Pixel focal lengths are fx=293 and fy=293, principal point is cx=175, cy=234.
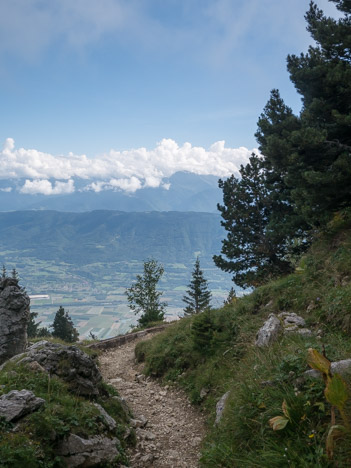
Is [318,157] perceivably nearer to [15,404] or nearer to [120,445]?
[120,445]

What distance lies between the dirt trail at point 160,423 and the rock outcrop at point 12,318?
3752 mm

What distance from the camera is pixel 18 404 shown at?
505 cm

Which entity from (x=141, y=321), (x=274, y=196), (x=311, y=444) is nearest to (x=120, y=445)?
(x=311, y=444)

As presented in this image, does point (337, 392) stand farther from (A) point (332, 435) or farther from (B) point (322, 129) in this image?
(B) point (322, 129)

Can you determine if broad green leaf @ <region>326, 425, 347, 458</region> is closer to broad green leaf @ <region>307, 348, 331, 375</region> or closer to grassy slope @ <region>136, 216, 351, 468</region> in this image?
grassy slope @ <region>136, 216, 351, 468</region>

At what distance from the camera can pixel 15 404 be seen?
504 centimetres

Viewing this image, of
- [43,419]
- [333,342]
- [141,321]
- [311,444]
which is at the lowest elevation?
[141,321]

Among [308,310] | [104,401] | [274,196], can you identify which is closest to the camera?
[104,401]

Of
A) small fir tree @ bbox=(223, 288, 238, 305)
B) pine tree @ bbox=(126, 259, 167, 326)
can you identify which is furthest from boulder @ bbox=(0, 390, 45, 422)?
pine tree @ bbox=(126, 259, 167, 326)

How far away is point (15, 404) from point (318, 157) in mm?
12573

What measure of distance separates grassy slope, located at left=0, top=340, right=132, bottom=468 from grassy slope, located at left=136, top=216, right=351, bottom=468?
221 centimetres

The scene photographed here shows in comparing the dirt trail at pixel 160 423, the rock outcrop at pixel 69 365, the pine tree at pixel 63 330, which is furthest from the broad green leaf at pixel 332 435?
the pine tree at pixel 63 330

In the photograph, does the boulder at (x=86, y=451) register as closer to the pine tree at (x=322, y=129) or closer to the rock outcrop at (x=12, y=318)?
the rock outcrop at (x=12, y=318)

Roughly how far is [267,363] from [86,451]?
3.50m
